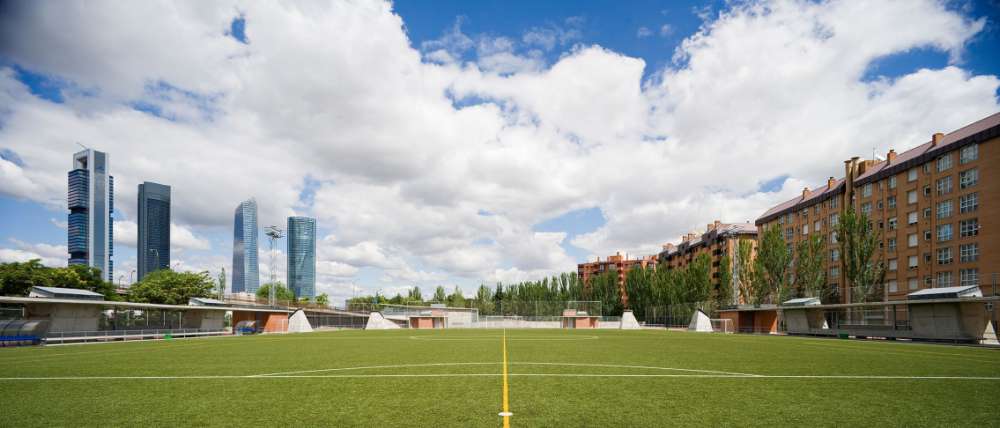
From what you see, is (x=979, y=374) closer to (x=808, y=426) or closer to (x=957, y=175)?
(x=808, y=426)

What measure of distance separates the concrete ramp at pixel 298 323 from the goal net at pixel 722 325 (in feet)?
139

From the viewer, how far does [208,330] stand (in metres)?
50.2

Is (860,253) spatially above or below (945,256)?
above

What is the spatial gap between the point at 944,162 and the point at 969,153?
11.0 feet

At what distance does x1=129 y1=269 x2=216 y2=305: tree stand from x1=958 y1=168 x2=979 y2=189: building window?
85.9 meters

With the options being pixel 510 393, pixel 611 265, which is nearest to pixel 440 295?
pixel 611 265

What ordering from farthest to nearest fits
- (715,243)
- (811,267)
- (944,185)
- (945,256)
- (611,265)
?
1. (611,265)
2. (715,243)
3. (811,267)
4. (944,185)
5. (945,256)

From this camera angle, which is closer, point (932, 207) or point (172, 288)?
point (932, 207)

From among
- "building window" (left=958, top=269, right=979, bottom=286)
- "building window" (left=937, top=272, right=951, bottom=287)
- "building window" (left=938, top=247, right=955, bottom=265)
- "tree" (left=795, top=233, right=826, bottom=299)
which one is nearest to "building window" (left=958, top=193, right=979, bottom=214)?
"building window" (left=938, top=247, right=955, bottom=265)

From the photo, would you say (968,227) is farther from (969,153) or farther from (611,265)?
(611,265)

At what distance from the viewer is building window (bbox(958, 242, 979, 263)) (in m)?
50.4

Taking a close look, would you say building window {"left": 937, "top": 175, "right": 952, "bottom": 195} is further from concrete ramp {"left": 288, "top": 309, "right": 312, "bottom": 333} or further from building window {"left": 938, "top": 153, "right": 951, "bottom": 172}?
concrete ramp {"left": 288, "top": 309, "right": 312, "bottom": 333}

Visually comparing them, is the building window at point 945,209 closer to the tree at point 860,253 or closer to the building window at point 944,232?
the building window at point 944,232

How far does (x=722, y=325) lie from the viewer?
57812 millimetres
